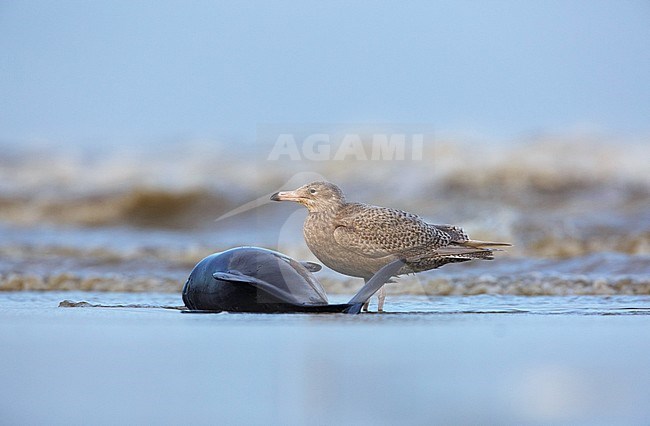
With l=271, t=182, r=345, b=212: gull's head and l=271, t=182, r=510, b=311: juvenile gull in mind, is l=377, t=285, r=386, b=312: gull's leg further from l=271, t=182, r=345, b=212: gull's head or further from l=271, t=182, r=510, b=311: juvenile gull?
l=271, t=182, r=345, b=212: gull's head

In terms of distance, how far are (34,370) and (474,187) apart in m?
10.7

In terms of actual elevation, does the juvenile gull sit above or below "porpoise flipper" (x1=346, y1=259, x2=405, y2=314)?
above

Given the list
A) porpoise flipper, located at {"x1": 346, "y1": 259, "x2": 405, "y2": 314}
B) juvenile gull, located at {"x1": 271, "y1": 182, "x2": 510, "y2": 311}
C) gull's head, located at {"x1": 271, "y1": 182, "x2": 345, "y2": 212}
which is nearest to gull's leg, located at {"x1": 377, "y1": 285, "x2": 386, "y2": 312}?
juvenile gull, located at {"x1": 271, "y1": 182, "x2": 510, "y2": 311}

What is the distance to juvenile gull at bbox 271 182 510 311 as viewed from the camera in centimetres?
659

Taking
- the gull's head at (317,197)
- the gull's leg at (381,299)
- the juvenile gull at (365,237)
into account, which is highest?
the gull's head at (317,197)

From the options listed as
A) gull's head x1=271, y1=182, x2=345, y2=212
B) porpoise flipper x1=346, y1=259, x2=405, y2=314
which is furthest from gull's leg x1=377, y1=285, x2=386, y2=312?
gull's head x1=271, y1=182, x2=345, y2=212

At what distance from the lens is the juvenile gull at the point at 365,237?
659 cm

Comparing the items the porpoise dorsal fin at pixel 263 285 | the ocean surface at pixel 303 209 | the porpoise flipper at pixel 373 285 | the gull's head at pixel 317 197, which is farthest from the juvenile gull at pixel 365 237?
the ocean surface at pixel 303 209

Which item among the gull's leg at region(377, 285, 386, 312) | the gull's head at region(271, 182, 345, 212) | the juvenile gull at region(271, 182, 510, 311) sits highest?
the gull's head at region(271, 182, 345, 212)

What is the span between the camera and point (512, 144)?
1697 centimetres

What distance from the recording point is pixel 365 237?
6.56 metres

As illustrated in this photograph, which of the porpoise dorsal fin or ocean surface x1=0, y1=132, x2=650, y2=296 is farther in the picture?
ocean surface x1=0, y1=132, x2=650, y2=296

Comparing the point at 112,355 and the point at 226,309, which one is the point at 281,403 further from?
the point at 226,309

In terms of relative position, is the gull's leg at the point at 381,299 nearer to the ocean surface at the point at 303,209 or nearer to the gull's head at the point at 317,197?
the gull's head at the point at 317,197
